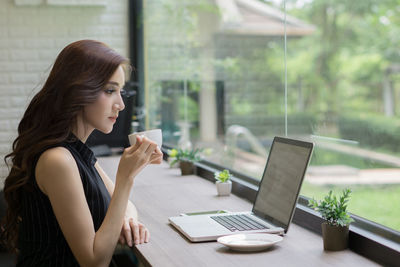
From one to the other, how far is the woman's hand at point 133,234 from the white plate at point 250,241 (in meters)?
0.25

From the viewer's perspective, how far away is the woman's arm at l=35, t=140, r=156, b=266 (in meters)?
1.41

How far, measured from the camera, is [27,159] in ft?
4.92

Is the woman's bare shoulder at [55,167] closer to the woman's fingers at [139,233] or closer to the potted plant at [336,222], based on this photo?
the woman's fingers at [139,233]

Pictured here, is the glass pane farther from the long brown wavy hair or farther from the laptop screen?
the long brown wavy hair

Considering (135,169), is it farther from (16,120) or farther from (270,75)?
(16,120)

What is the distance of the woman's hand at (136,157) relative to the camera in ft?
4.92

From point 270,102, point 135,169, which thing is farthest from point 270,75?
point 135,169

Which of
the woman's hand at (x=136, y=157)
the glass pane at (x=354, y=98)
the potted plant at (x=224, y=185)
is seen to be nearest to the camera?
the woman's hand at (x=136, y=157)

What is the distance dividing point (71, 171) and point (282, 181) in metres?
0.62

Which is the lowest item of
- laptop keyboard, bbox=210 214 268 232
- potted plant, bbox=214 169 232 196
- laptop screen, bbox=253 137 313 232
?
laptop keyboard, bbox=210 214 268 232

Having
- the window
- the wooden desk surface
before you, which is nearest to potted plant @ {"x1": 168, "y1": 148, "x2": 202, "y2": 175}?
the window

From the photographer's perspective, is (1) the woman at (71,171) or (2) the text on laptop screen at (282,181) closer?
(1) the woman at (71,171)

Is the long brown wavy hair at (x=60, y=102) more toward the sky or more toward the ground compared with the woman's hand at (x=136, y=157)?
more toward the sky

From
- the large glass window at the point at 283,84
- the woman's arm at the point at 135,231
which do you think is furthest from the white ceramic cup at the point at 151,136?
the large glass window at the point at 283,84
